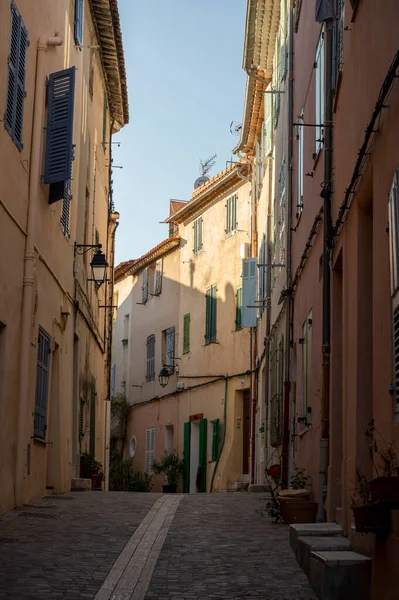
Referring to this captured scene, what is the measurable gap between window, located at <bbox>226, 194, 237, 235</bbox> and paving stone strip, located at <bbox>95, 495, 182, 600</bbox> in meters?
18.0

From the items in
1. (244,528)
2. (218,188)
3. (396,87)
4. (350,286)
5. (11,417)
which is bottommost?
(244,528)

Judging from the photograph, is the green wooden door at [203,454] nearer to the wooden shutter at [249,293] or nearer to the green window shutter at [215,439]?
the green window shutter at [215,439]

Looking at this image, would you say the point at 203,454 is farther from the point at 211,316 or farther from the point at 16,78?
the point at 16,78

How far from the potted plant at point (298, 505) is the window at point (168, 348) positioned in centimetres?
2105

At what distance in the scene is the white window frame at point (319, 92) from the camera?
1259cm

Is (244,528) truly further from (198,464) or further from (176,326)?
(176,326)

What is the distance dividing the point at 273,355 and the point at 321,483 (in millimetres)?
9275

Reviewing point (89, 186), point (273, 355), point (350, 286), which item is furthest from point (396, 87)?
point (89, 186)

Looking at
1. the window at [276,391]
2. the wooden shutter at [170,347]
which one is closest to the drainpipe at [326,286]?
the window at [276,391]

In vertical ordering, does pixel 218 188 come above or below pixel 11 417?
above

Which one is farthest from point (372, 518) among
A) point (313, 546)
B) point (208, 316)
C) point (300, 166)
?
point (208, 316)

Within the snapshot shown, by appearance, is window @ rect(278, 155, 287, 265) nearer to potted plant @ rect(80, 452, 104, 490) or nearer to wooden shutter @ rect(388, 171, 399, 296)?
potted plant @ rect(80, 452, 104, 490)

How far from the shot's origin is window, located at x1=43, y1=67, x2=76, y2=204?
14.2 m

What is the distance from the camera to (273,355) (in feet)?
65.7
